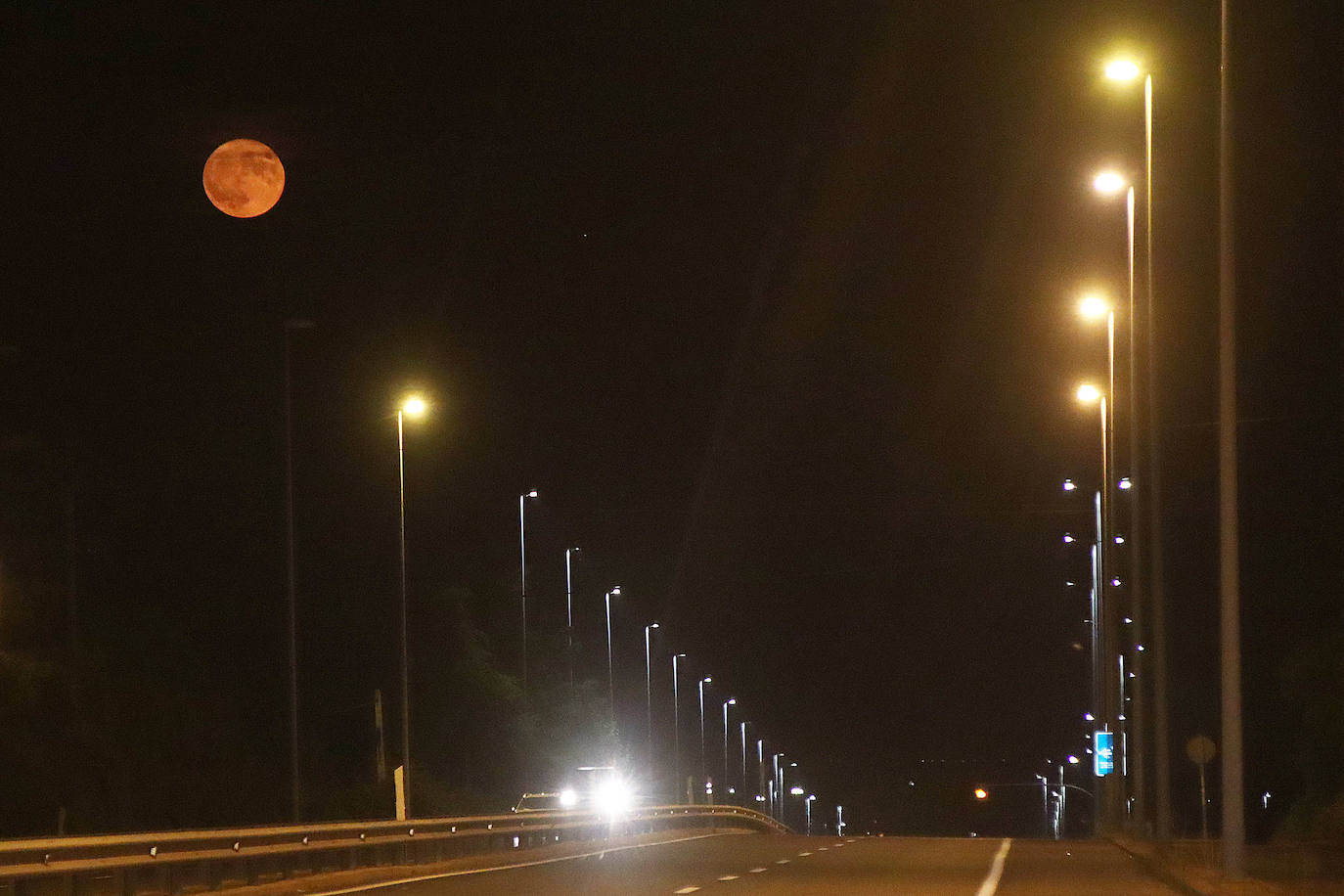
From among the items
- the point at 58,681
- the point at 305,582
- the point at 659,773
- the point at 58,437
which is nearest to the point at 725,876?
the point at 58,681

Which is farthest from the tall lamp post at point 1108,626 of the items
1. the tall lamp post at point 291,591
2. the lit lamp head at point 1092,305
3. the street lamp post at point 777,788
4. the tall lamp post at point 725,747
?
the street lamp post at point 777,788

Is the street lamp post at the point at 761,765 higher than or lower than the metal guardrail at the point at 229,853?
lower

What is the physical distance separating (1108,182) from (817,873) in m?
12.8

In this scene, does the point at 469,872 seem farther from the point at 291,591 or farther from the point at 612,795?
the point at 612,795

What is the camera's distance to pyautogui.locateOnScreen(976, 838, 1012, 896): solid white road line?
1015 inches

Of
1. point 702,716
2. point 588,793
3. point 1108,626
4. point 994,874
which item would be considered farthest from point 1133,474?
point 702,716

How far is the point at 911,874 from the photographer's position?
2995 centimetres

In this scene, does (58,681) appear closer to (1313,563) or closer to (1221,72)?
(1221,72)

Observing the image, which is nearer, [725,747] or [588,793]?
[588,793]

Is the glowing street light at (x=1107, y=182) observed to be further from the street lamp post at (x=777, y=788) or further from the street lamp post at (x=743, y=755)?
the street lamp post at (x=777, y=788)

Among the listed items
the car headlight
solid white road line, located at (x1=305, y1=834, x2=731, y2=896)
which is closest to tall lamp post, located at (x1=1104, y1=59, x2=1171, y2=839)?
solid white road line, located at (x1=305, y1=834, x2=731, y2=896)

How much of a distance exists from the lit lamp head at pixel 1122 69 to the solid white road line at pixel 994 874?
10603mm

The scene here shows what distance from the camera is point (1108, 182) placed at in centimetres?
3597

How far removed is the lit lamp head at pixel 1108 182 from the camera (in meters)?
35.8
